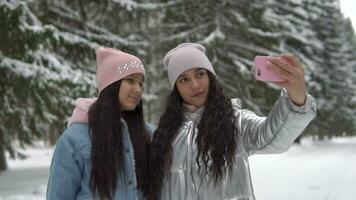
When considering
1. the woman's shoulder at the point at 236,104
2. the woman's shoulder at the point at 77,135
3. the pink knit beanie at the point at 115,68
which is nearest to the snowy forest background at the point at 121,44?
the pink knit beanie at the point at 115,68

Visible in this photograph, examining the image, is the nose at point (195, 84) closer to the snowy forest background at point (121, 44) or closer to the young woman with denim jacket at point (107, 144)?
the young woman with denim jacket at point (107, 144)

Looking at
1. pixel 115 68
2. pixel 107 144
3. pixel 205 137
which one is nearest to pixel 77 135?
pixel 107 144

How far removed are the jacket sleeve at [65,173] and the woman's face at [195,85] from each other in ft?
2.54

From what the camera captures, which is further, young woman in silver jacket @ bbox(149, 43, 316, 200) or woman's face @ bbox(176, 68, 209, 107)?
woman's face @ bbox(176, 68, 209, 107)

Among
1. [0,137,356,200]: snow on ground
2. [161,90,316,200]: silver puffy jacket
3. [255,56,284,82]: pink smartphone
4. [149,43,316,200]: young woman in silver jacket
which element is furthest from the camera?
[0,137,356,200]: snow on ground

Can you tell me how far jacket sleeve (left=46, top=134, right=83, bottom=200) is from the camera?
3.03m

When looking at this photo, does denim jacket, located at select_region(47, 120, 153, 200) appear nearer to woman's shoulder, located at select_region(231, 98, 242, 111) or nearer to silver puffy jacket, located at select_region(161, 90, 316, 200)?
silver puffy jacket, located at select_region(161, 90, 316, 200)

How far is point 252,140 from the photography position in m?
3.06

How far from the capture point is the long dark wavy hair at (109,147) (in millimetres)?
3117

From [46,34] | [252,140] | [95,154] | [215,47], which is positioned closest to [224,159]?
[252,140]

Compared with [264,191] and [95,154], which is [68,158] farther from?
[264,191]

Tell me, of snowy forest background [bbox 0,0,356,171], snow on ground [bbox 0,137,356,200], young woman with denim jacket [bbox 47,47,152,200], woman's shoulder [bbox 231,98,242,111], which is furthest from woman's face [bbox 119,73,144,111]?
snow on ground [bbox 0,137,356,200]

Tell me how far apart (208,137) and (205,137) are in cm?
2

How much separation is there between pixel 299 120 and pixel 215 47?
17.0 meters
